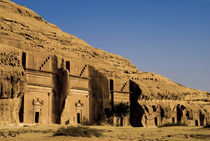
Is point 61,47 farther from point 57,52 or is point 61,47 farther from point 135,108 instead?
point 135,108

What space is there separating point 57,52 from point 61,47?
2.29 meters

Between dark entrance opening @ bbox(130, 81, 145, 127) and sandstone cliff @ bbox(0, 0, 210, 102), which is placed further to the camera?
dark entrance opening @ bbox(130, 81, 145, 127)

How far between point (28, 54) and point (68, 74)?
4.40m

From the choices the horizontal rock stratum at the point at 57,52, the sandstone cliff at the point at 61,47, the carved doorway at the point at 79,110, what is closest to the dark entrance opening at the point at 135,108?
the horizontal rock stratum at the point at 57,52

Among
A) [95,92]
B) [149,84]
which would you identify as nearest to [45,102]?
[95,92]

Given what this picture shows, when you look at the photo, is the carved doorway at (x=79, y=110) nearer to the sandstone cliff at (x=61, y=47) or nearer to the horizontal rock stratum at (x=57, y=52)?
the horizontal rock stratum at (x=57, y=52)

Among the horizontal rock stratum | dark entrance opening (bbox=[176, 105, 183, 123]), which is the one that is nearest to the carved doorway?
the horizontal rock stratum

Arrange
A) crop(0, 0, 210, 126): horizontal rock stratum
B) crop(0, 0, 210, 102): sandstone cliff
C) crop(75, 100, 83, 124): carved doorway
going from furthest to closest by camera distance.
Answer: crop(0, 0, 210, 102): sandstone cliff < crop(75, 100, 83, 124): carved doorway < crop(0, 0, 210, 126): horizontal rock stratum

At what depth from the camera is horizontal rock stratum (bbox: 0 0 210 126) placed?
30647 mm

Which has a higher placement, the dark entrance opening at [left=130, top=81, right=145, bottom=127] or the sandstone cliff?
the sandstone cliff

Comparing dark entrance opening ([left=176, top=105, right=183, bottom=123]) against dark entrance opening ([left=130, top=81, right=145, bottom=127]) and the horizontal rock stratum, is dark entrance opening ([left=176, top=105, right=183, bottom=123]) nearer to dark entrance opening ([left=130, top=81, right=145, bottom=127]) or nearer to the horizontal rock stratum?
the horizontal rock stratum

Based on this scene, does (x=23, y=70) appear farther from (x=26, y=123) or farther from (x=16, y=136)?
(x=16, y=136)

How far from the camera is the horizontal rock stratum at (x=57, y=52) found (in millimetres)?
30647

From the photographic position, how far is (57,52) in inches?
1517
